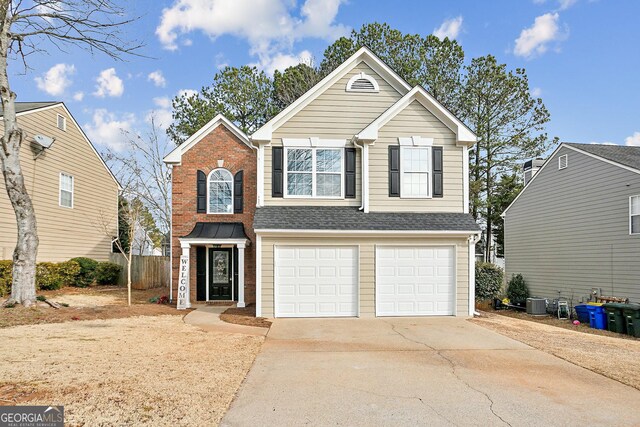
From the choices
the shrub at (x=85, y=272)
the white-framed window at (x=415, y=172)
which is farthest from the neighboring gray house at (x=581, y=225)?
the shrub at (x=85, y=272)

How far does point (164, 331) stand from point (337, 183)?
6.55m

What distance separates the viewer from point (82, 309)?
13.4 metres

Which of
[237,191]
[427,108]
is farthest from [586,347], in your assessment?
[237,191]

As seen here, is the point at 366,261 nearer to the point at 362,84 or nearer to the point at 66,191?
the point at 362,84

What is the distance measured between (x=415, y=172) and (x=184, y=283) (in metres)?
8.49

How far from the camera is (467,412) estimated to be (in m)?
5.52

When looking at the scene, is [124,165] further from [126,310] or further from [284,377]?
[284,377]

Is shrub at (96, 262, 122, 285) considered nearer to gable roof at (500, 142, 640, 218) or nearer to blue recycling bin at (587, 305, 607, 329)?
blue recycling bin at (587, 305, 607, 329)

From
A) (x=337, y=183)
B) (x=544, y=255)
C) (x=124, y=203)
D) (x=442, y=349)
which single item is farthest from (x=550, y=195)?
(x=124, y=203)

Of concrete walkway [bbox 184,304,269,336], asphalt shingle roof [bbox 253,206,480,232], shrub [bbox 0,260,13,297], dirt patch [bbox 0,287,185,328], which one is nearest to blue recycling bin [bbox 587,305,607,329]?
asphalt shingle roof [bbox 253,206,480,232]

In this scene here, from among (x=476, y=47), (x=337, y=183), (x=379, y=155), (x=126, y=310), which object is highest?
(x=476, y=47)

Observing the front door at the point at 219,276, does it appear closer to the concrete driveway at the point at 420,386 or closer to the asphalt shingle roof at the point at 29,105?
the concrete driveway at the point at 420,386

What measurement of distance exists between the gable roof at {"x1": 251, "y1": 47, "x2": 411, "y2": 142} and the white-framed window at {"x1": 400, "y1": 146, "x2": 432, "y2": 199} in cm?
216

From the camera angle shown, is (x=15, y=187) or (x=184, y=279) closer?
(x=15, y=187)
